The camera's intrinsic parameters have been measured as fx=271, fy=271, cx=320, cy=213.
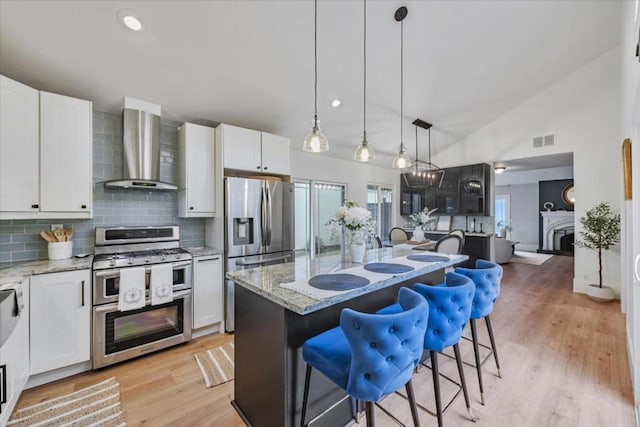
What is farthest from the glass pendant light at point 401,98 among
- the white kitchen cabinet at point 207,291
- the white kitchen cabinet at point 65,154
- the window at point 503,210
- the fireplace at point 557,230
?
the window at point 503,210

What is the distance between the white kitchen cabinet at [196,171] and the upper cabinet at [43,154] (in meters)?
0.84

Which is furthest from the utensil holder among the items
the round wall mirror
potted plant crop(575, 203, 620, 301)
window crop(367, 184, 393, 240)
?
the round wall mirror

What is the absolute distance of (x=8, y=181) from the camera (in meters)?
2.09

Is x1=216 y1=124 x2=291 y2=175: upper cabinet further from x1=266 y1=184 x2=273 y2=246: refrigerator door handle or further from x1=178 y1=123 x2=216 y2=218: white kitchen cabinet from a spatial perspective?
x1=266 y1=184 x2=273 y2=246: refrigerator door handle

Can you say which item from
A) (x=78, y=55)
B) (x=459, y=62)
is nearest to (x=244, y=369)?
(x=78, y=55)

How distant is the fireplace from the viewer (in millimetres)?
8344

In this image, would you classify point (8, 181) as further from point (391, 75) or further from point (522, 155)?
point (522, 155)

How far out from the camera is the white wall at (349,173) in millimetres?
4781

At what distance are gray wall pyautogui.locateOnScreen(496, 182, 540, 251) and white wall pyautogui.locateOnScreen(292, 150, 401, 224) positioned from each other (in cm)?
549

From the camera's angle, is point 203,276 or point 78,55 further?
point 203,276

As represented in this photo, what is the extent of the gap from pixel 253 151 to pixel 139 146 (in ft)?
3.95

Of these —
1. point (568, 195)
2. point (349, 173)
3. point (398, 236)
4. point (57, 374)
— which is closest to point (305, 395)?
point (57, 374)

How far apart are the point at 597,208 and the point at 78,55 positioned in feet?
22.4

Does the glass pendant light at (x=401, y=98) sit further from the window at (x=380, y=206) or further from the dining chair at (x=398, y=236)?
the window at (x=380, y=206)
